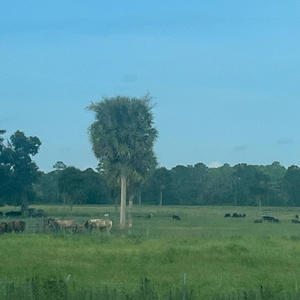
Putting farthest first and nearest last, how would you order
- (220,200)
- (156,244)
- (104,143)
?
(220,200)
(104,143)
(156,244)

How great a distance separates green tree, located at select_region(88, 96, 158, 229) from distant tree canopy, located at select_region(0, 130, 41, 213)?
28890mm

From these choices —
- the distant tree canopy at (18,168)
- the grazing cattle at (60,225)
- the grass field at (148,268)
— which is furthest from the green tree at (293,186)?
the grass field at (148,268)

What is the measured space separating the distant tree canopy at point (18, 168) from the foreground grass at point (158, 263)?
52625mm

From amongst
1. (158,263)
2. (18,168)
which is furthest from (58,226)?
(18,168)

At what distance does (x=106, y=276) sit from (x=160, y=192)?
104 metres

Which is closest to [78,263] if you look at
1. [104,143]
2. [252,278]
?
[252,278]

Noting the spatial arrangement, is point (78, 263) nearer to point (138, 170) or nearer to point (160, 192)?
point (138, 170)

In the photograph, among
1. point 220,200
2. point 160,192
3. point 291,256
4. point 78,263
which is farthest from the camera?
point 220,200

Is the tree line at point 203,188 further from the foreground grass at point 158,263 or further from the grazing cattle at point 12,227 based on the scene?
the foreground grass at point 158,263

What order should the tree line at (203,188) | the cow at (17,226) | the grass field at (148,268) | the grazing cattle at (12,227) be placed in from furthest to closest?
the tree line at (203,188) < the cow at (17,226) < the grazing cattle at (12,227) < the grass field at (148,268)

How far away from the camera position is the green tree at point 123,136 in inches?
2238

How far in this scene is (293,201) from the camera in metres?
131

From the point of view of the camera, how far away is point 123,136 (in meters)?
57.1

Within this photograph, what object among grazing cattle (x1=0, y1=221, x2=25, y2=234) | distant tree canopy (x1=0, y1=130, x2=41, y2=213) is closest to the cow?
grazing cattle (x1=0, y1=221, x2=25, y2=234)
